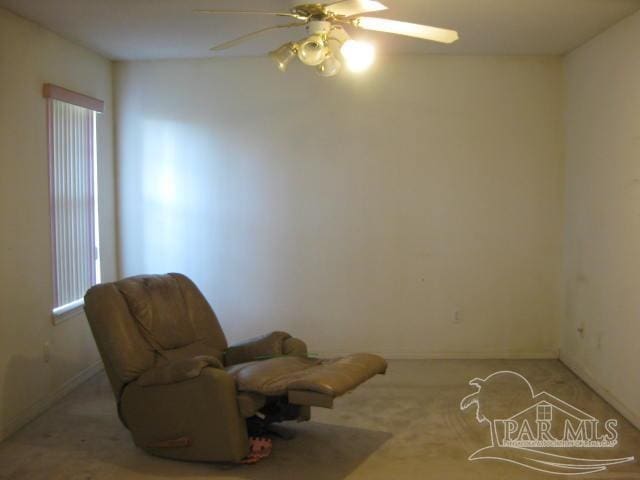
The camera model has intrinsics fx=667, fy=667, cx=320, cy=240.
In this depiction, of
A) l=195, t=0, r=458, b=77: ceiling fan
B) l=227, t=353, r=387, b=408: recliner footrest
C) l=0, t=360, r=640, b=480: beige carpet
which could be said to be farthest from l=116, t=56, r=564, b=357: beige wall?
l=195, t=0, r=458, b=77: ceiling fan

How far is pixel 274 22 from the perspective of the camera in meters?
4.25

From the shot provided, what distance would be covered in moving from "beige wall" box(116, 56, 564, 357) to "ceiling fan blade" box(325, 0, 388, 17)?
265cm

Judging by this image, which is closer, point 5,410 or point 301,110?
point 5,410

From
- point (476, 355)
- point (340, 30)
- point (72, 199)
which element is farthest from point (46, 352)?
point (476, 355)

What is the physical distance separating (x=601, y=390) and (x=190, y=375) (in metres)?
2.85

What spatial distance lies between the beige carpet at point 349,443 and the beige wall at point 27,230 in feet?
0.71

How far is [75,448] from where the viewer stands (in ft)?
12.4

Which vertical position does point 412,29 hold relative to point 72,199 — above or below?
above

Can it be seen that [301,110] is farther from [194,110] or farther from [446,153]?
[446,153]

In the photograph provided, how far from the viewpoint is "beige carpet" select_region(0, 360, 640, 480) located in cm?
343

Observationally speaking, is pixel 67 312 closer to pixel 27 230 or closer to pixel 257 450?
pixel 27 230

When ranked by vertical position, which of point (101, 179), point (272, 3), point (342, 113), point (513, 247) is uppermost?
point (272, 3)

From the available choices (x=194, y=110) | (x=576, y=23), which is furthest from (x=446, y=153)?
(x=194, y=110)

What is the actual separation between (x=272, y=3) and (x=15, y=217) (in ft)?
6.55
